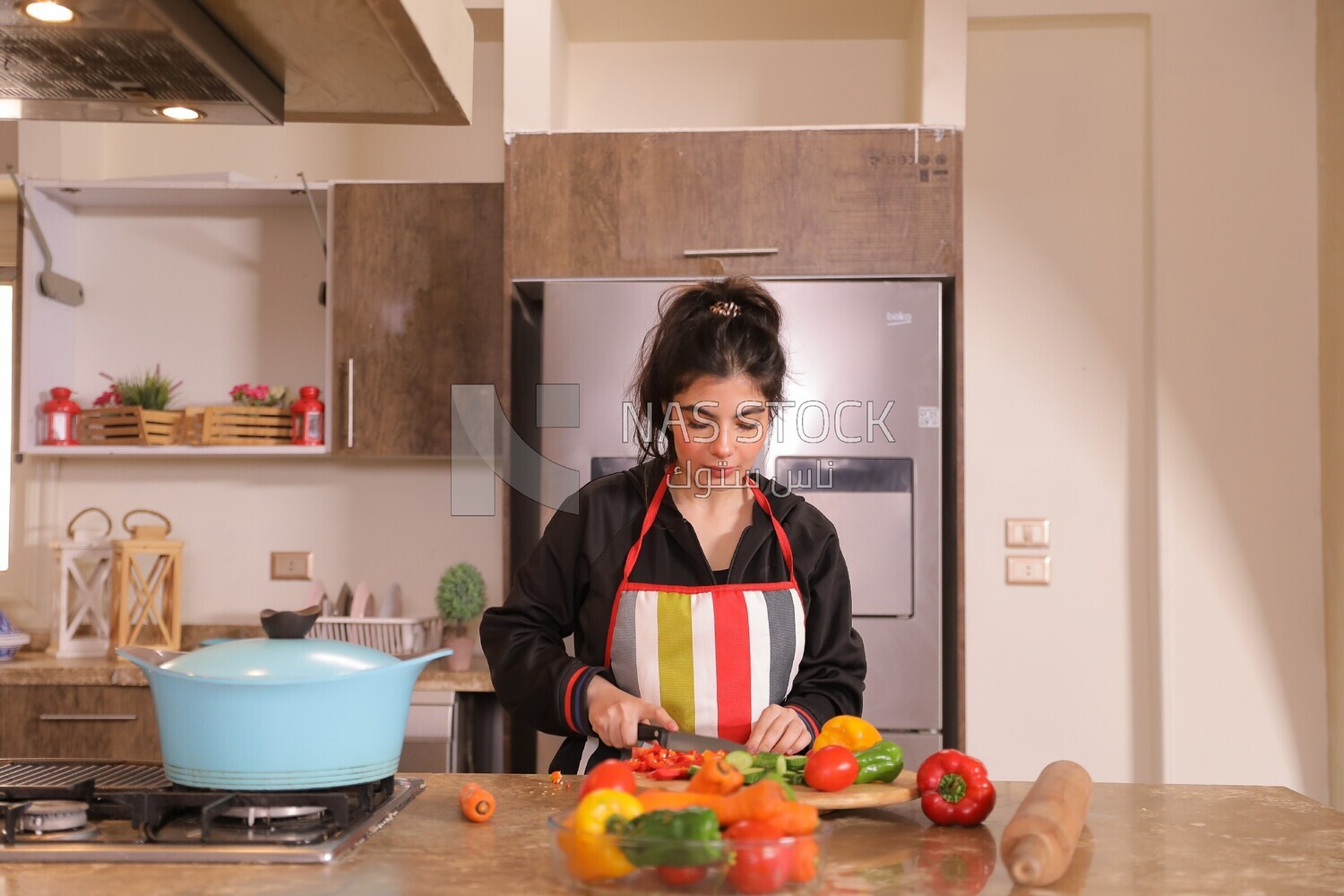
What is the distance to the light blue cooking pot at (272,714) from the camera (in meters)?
1.11

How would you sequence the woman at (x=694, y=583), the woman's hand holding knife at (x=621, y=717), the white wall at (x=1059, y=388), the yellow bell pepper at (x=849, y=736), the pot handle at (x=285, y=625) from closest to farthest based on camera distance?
the pot handle at (x=285, y=625), the yellow bell pepper at (x=849, y=736), the woman's hand holding knife at (x=621, y=717), the woman at (x=694, y=583), the white wall at (x=1059, y=388)

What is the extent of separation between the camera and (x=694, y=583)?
1651mm

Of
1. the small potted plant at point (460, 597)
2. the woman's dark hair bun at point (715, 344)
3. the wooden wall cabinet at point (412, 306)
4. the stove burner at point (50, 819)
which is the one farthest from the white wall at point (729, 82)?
the stove burner at point (50, 819)

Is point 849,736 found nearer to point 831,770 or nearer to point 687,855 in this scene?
point 831,770

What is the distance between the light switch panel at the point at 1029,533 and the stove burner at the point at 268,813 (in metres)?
2.34

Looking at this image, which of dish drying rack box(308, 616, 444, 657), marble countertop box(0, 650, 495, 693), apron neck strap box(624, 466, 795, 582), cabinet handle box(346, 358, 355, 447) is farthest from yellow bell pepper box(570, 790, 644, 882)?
cabinet handle box(346, 358, 355, 447)

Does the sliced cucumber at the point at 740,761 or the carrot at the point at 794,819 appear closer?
→ the carrot at the point at 794,819

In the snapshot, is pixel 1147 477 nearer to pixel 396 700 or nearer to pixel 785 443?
pixel 785 443

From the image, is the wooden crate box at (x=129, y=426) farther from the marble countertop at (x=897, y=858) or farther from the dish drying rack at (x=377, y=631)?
A: the marble countertop at (x=897, y=858)

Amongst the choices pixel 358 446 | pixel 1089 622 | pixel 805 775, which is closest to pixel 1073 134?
pixel 1089 622

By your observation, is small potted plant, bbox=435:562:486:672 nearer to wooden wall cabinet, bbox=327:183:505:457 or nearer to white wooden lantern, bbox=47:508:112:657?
wooden wall cabinet, bbox=327:183:505:457

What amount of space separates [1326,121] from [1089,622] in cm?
145

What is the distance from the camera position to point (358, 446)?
2928mm

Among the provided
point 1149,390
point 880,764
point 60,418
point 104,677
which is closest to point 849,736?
point 880,764
